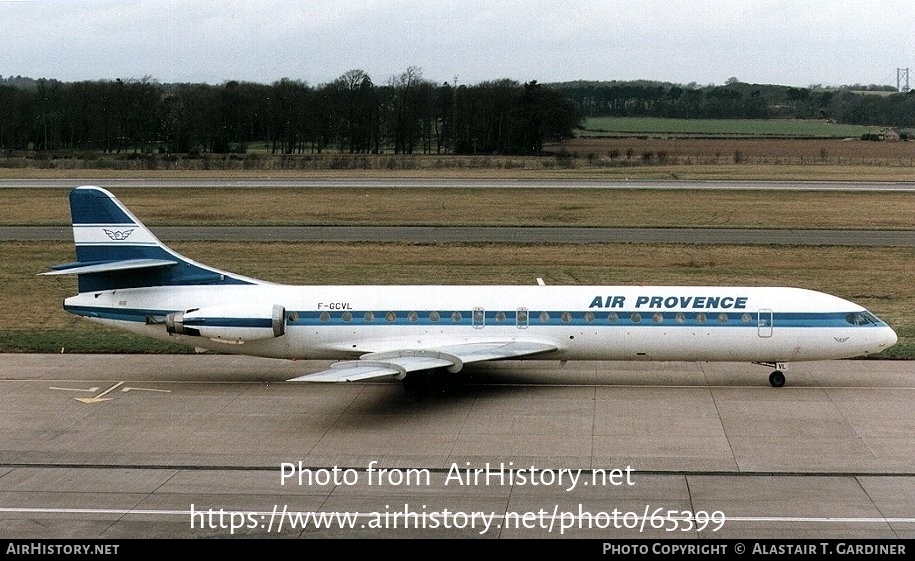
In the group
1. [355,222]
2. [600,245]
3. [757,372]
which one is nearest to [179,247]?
[355,222]

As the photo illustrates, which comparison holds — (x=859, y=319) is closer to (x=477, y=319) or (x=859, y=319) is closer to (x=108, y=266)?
(x=477, y=319)

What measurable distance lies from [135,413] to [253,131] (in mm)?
138005

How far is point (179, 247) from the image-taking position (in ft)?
180

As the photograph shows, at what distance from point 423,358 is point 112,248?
9310 mm

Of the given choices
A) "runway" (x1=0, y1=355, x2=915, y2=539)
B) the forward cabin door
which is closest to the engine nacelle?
"runway" (x1=0, y1=355, x2=915, y2=539)

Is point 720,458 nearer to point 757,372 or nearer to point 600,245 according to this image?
point 757,372

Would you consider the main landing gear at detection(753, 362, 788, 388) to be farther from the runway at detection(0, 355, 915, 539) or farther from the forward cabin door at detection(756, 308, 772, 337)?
the forward cabin door at detection(756, 308, 772, 337)

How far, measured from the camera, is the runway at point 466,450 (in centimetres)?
1916

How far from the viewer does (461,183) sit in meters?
86.8

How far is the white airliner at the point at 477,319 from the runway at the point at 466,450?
3.81 ft

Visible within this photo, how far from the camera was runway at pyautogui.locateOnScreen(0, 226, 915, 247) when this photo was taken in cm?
5634

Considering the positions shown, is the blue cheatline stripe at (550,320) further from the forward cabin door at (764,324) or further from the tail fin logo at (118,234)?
the tail fin logo at (118,234)

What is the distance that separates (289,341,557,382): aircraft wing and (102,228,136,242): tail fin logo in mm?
6538

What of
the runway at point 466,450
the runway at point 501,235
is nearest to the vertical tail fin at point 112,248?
the runway at point 466,450
